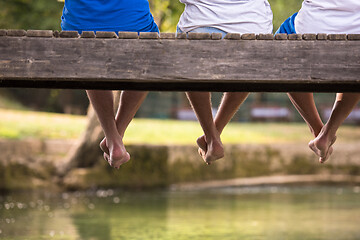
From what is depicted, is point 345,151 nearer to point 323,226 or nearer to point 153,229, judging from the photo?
point 323,226

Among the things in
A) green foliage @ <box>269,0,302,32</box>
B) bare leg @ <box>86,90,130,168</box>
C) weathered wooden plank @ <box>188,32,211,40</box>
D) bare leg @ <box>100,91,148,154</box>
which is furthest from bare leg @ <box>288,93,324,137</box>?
green foliage @ <box>269,0,302,32</box>

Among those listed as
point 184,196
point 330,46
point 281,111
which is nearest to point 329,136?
point 330,46

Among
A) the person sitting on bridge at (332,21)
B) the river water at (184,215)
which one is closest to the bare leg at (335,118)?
the person sitting on bridge at (332,21)

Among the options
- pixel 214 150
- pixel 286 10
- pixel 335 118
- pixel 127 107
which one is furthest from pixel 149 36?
pixel 286 10

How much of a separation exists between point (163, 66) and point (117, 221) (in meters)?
5.61

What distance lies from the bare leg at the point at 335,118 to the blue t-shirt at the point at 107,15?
4.27 ft

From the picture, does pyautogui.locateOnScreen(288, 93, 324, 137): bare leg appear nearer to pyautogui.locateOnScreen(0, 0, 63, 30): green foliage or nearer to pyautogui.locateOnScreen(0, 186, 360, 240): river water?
pyautogui.locateOnScreen(0, 186, 360, 240): river water

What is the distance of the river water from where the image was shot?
7.19m

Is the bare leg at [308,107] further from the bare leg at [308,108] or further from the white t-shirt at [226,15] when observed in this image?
the white t-shirt at [226,15]

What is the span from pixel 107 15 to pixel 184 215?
18.1ft

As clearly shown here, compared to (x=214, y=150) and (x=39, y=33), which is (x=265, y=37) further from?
(x=214, y=150)

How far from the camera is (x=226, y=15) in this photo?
Result: 3.51 meters

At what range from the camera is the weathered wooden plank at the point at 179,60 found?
9.35ft

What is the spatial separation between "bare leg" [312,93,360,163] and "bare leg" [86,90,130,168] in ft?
3.93
